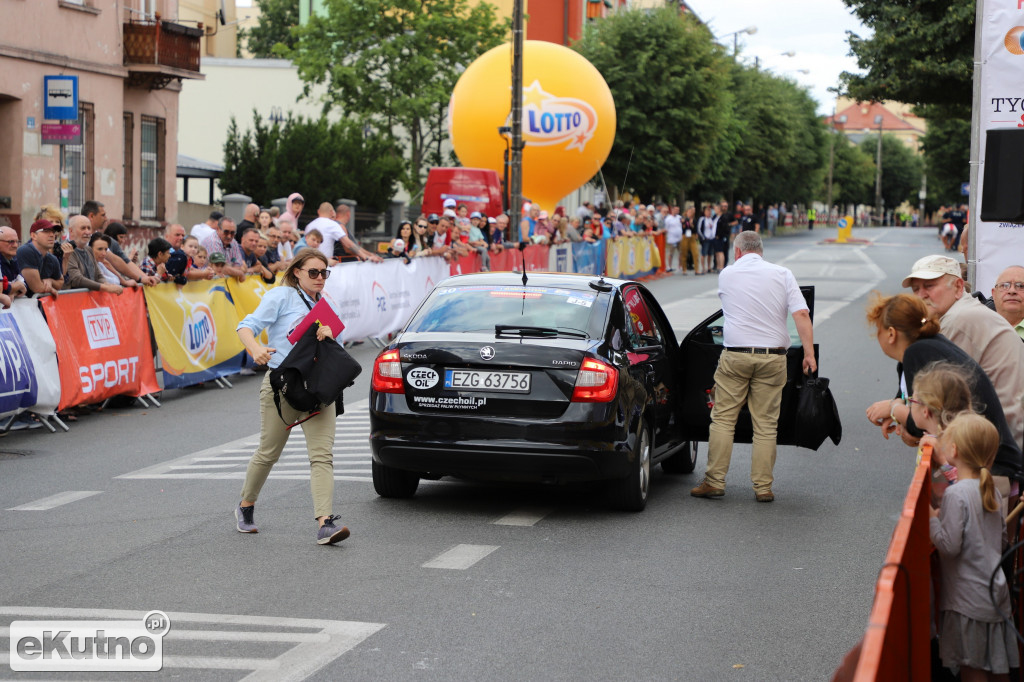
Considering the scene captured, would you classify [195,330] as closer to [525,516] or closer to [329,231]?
[329,231]

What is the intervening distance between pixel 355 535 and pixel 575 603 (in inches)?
77.0

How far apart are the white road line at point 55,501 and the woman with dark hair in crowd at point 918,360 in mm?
5569

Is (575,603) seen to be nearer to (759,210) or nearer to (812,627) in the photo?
(812,627)

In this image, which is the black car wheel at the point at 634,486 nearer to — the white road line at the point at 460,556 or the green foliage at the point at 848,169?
the white road line at the point at 460,556

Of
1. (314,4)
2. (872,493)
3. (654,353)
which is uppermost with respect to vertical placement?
(314,4)

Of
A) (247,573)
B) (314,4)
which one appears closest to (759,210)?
(314,4)

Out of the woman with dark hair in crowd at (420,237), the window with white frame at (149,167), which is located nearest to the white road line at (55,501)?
the woman with dark hair in crowd at (420,237)

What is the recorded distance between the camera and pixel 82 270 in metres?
13.6

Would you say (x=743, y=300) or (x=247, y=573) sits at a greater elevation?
(x=743, y=300)

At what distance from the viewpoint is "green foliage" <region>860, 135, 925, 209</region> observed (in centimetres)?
16875

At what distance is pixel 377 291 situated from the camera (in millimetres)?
20047

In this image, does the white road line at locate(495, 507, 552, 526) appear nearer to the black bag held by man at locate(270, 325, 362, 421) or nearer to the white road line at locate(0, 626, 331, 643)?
the black bag held by man at locate(270, 325, 362, 421)

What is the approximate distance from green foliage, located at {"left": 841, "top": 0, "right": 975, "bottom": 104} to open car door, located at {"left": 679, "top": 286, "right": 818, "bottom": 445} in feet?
59.2

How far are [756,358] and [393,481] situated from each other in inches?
102
